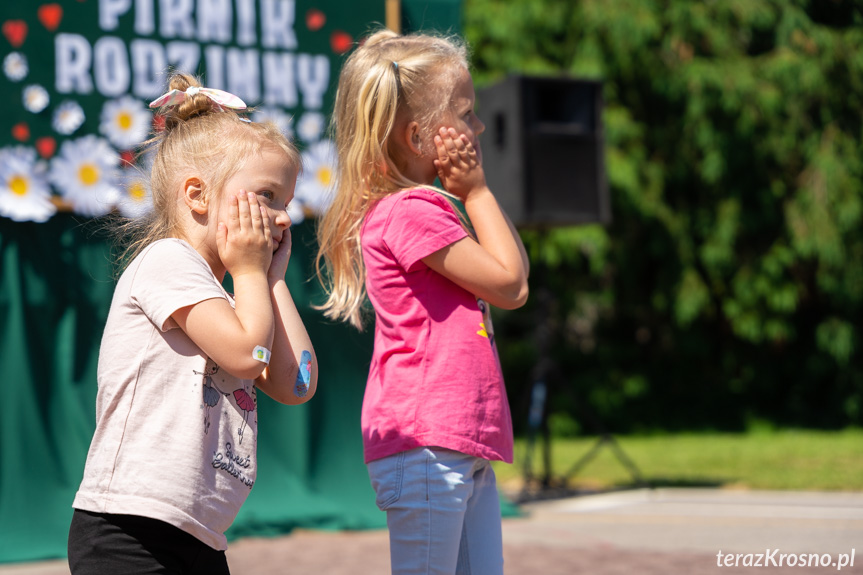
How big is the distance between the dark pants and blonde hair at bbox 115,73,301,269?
505 millimetres

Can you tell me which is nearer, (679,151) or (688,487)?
(688,487)

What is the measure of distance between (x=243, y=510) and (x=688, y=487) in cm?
339

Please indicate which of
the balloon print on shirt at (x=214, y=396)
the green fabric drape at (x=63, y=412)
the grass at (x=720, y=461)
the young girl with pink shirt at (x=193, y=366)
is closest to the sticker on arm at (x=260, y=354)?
the young girl with pink shirt at (x=193, y=366)

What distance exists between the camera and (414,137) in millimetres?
2023

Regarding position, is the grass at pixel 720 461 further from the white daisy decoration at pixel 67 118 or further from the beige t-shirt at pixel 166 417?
the beige t-shirt at pixel 166 417

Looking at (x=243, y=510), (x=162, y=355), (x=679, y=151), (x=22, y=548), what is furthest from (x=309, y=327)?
(x=679, y=151)

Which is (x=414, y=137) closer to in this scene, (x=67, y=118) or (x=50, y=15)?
(x=67, y=118)

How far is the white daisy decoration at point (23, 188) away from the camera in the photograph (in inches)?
168

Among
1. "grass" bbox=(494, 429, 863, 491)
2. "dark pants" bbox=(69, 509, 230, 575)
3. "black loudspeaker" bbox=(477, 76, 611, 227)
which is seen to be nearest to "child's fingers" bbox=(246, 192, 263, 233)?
"dark pants" bbox=(69, 509, 230, 575)

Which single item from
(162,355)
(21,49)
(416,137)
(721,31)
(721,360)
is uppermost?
(721,31)

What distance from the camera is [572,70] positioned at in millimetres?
9688

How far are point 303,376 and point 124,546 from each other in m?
0.39

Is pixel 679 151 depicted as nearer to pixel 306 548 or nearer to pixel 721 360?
pixel 721 360

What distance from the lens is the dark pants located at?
4.85 feet
